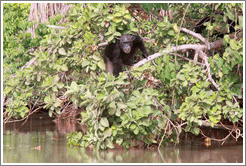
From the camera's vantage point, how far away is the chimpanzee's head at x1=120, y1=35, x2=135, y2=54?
6340mm

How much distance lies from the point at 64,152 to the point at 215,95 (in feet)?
6.31

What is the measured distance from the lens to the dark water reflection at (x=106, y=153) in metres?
6.00

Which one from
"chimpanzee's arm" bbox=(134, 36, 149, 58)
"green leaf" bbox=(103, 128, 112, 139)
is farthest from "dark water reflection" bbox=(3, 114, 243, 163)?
"chimpanzee's arm" bbox=(134, 36, 149, 58)

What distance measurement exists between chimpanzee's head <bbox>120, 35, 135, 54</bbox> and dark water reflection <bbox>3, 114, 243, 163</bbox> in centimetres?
121

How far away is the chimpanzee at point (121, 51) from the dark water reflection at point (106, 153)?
1.05m

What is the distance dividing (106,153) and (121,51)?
125 centimetres

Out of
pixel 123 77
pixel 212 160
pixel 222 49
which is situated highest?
pixel 222 49

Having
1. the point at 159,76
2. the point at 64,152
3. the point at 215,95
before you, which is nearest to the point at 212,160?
the point at 215,95

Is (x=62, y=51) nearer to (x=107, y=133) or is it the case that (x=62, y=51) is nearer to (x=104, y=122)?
(x=104, y=122)

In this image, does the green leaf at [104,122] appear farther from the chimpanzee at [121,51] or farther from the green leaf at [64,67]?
the chimpanzee at [121,51]

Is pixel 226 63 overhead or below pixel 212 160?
overhead

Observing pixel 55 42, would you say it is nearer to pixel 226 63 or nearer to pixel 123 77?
pixel 123 77

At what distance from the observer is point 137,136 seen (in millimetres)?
6266

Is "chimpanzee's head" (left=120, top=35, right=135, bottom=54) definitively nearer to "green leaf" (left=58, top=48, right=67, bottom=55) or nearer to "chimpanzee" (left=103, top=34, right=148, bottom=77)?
"chimpanzee" (left=103, top=34, right=148, bottom=77)
